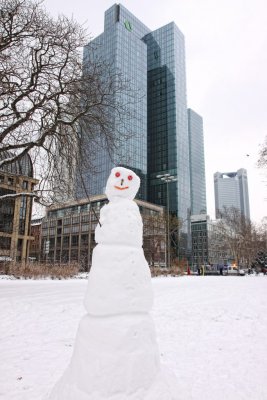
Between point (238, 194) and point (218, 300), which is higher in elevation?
point (238, 194)

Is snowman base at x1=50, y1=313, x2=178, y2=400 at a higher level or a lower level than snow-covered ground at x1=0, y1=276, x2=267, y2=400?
higher

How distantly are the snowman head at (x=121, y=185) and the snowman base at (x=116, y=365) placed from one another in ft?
4.25

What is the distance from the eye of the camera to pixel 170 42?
93.0 metres

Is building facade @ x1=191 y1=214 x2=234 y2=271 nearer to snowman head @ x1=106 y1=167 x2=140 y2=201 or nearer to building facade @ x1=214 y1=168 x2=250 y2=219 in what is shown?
building facade @ x1=214 y1=168 x2=250 y2=219

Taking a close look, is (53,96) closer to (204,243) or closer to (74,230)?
(74,230)

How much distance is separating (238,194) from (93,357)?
192000 mm

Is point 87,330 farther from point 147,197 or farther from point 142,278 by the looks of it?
point 147,197

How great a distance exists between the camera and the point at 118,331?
2.70 m

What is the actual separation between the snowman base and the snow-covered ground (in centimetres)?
35

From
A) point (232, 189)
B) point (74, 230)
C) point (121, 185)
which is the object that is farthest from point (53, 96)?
point (232, 189)

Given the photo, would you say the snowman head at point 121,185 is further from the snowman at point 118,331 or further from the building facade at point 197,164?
the building facade at point 197,164

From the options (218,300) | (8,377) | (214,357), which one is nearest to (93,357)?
(8,377)

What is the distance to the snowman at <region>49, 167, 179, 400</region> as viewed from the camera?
8.39 ft

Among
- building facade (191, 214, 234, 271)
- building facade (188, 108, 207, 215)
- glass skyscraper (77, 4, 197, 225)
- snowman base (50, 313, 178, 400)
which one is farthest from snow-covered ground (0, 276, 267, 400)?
building facade (188, 108, 207, 215)
